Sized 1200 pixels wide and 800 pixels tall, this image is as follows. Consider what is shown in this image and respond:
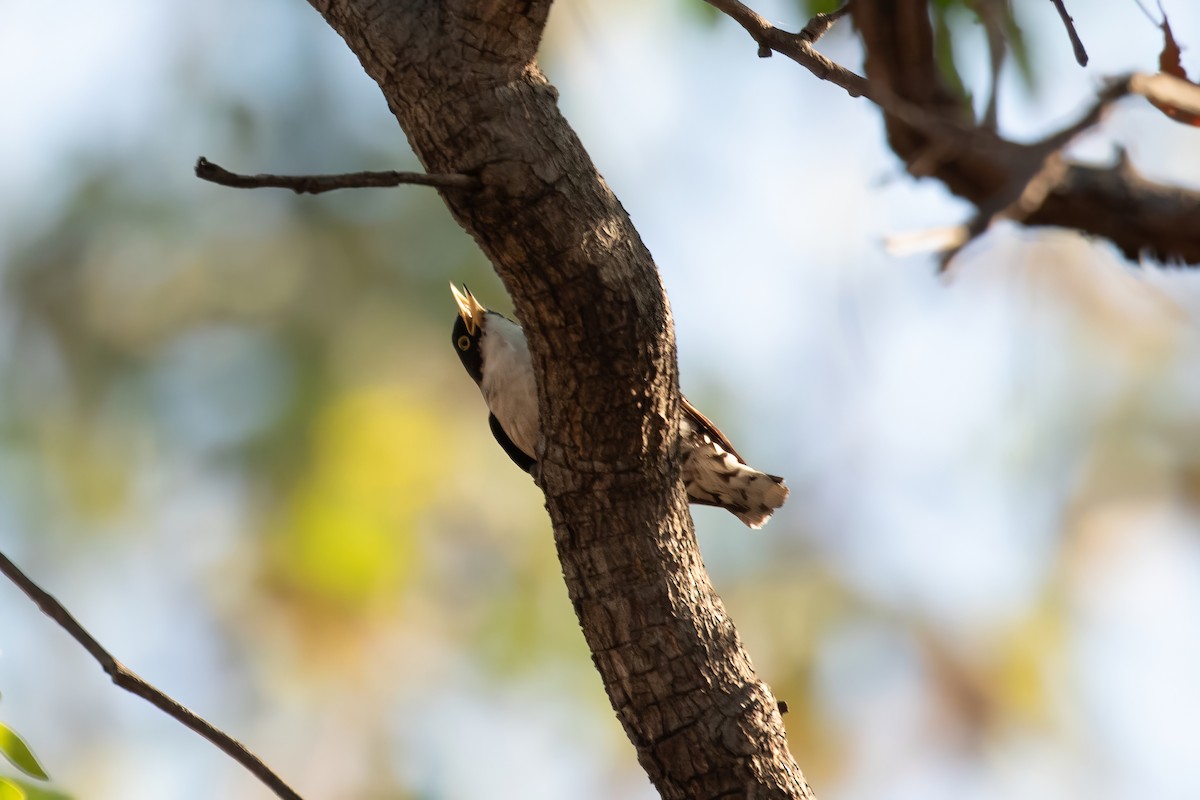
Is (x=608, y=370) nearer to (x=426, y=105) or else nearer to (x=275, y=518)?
(x=426, y=105)

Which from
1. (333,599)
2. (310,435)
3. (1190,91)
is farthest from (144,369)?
(1190,91)

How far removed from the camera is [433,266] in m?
11.4

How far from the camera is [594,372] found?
9.36 feet

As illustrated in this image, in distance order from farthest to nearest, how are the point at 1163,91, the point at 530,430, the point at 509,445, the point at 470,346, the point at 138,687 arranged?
the point at 470,346 → the point at 509,445 → the point at 530,430 → the point at 138,687 → the point at 1163,91

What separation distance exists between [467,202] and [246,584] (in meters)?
9.28

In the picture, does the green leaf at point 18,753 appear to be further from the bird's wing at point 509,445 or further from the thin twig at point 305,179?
the bird's wing at point 509,445

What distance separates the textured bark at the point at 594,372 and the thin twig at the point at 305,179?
339 millimetres

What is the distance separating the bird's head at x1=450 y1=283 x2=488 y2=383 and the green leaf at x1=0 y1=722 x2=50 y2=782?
11.3 ft

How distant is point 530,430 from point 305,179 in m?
2.80

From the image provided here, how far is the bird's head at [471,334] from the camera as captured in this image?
5.67 metres

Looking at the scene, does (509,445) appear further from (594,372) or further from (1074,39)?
(1074,39)

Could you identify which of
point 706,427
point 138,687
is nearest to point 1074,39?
point 138,687

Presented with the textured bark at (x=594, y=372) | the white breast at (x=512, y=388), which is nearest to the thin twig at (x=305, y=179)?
the textured bark at (x=594, y=372)

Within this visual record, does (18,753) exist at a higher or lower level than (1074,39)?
lower
